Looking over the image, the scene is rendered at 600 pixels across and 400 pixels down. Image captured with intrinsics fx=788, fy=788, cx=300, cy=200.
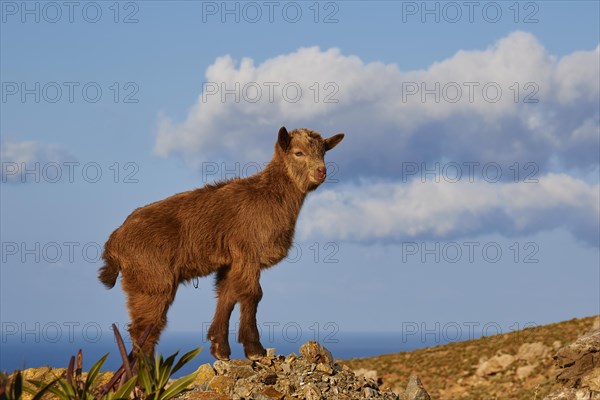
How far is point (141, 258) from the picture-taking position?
41.5 feet

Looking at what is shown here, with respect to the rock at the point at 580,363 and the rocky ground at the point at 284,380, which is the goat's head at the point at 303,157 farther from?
the rock at the point at 580,363

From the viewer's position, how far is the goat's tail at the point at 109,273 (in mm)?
13109

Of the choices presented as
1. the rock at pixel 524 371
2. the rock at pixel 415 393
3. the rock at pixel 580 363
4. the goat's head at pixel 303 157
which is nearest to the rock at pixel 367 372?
the rock at pixel 524 371

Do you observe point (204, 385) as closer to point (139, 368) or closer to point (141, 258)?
point (141, 258)

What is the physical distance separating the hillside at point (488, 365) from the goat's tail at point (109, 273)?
16036 mm

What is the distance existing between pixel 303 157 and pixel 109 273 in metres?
3.77

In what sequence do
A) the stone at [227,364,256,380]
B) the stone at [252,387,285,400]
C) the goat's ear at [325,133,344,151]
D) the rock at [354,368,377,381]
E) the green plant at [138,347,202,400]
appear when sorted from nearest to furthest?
the green plant at [138,347,202,400]
the stone at [252,387,285,400]
the stone at [227,364,256,380]
the goat's ear at [325,133,344,151]
the rock at [354,368,377,381]

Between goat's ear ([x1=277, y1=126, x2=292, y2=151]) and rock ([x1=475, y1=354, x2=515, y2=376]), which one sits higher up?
goat's ear ([x1=277, y1=126, x2=292, y2=151])

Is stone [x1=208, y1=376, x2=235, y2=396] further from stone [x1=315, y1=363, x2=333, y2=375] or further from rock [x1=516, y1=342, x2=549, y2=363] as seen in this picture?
rock [x1=516, y1=342, x2=549, y2=363]

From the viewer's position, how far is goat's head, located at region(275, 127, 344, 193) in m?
13.1

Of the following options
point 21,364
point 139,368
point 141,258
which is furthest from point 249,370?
point 21,364

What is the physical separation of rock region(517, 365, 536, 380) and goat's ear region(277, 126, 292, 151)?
1797 centimetres

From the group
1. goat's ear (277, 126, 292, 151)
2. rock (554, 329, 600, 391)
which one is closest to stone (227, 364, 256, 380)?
goat's ear (277, 126, 292, 151)

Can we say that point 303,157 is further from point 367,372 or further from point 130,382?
point 367,372
